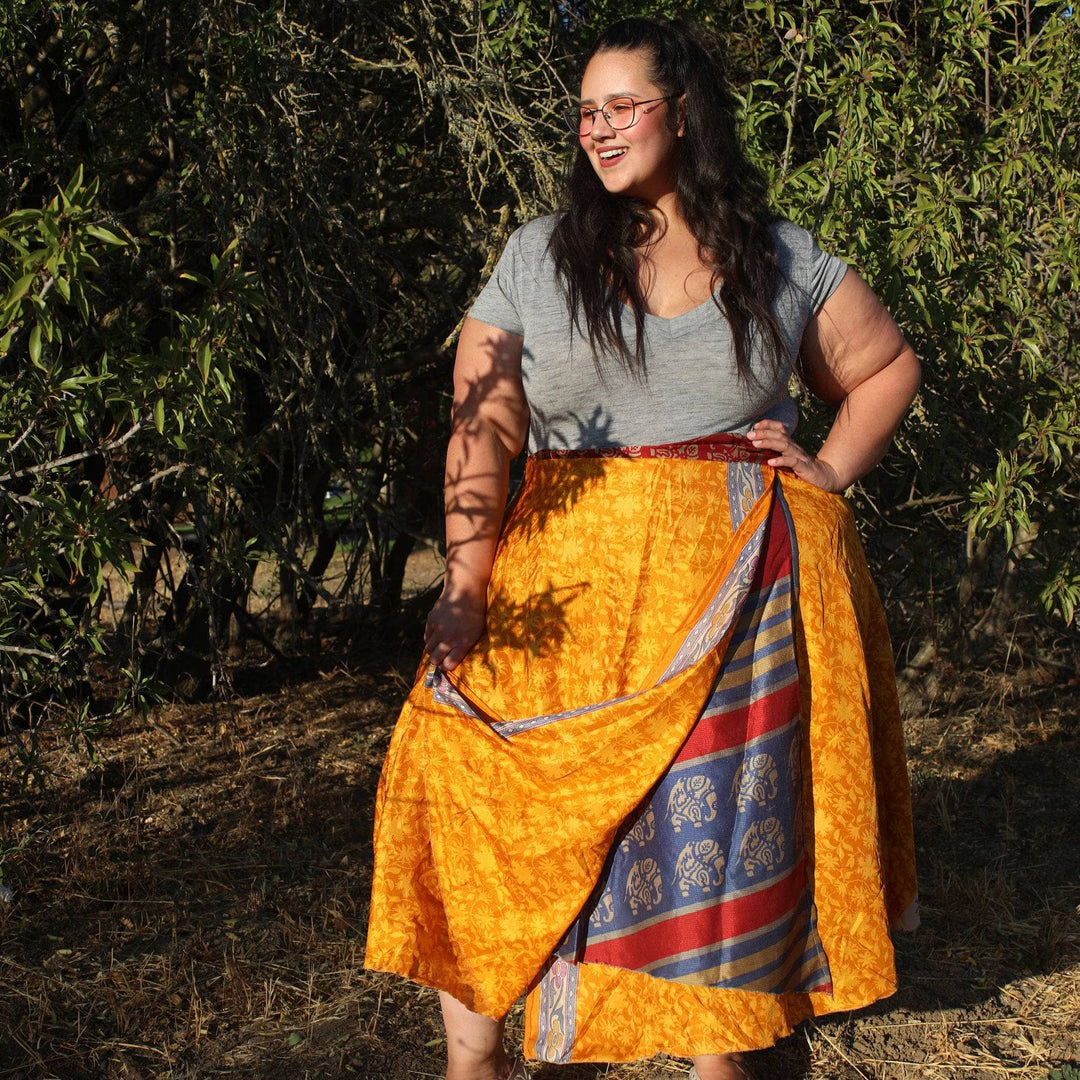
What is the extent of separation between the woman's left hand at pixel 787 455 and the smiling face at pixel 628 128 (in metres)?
0.43

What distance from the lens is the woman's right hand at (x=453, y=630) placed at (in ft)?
6.13

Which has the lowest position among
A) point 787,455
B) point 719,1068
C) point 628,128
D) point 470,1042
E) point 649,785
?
point 719,1068

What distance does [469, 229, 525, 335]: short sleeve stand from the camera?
1.87m

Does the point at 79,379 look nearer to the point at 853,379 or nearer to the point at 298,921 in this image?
the point at 853,379

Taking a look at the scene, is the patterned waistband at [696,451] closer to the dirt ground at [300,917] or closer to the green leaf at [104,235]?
the green leaf at [104,235]

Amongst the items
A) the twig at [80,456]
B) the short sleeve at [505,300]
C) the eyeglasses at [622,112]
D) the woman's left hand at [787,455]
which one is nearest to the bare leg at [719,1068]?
the woman's left hand at [787,455]

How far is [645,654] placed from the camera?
179 cm

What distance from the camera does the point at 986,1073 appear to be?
85.8 inches

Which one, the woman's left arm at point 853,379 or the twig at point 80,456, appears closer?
the twig at point 80,456

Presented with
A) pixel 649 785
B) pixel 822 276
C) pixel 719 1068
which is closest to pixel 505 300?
pixel 822 276

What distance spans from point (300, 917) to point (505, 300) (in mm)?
1603

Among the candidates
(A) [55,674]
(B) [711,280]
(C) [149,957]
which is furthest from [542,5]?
(C) [149,957]

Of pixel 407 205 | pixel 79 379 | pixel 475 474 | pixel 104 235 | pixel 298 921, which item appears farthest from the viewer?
pixel 407 205

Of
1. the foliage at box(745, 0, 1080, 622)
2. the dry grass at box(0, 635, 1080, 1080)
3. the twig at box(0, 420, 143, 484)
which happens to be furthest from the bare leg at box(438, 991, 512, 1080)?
the foliage at box(745, 0, 1080, 622)
